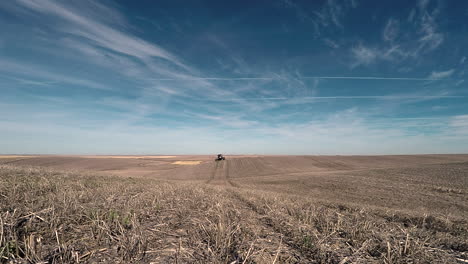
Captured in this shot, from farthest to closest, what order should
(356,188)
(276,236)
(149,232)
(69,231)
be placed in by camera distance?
(356,188) < (276,236) < (149,232) < (69,231)

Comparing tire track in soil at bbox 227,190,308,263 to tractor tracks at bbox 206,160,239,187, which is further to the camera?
tractor tracks at bbox 206,160,239,187

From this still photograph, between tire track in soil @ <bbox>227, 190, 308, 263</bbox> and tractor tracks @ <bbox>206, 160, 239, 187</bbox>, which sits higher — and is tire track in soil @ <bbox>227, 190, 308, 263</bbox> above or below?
above

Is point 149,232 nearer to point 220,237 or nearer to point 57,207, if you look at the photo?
point 220,237

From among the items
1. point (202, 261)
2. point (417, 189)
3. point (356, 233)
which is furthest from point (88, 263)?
point (417, 189)

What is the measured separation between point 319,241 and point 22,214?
13.4ft

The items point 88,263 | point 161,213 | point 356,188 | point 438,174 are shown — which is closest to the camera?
point 88,263

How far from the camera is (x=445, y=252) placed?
2.66m

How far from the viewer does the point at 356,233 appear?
10.0 feet

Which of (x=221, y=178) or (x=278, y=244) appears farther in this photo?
(x=221, y=178)

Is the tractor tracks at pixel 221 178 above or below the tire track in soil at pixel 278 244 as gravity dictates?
below

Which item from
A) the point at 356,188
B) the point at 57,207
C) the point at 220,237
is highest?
the point at 57,207

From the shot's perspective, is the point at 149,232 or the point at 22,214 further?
the point at 149,232

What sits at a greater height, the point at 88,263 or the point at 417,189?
the point at 88,263

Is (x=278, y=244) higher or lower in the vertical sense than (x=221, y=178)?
higher
